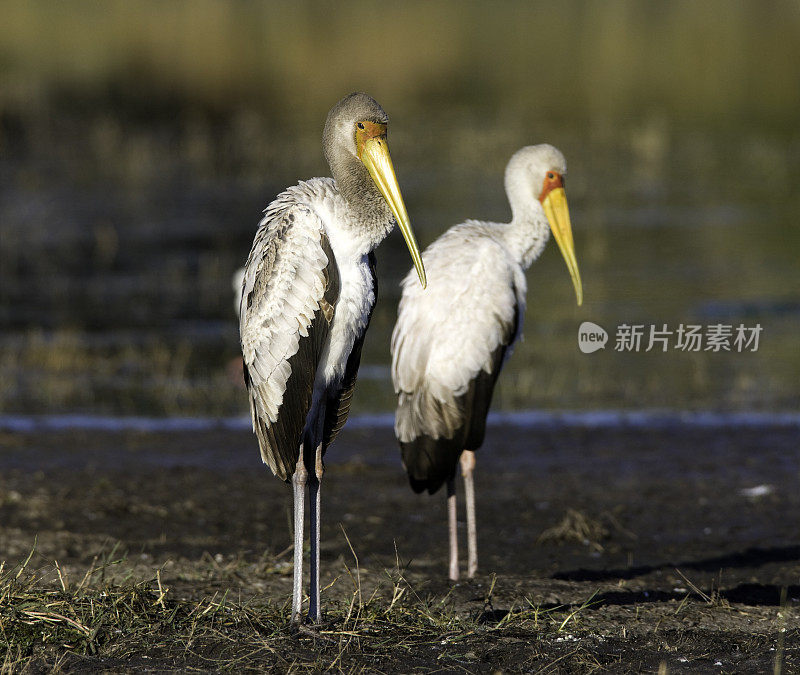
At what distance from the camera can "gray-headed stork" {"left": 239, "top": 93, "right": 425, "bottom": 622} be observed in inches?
178

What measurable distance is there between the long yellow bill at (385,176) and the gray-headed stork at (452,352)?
1.53 meters

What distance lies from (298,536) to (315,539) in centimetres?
12

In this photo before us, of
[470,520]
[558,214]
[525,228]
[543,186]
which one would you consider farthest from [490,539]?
[543,186]

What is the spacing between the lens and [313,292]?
4.50 meters

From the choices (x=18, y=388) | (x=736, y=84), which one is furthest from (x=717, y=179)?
(x=18, y=388)

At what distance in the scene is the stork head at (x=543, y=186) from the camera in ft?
23.6

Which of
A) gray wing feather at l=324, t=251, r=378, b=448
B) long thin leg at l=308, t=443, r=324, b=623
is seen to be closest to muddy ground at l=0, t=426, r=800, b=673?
long thin leg at l=308, t=443, r=324, b=623

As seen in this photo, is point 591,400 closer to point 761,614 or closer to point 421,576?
point 421,576

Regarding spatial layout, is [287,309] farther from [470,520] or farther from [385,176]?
[470,520]

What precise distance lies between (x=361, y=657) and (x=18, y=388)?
6.29 meters

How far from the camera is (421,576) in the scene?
601cm

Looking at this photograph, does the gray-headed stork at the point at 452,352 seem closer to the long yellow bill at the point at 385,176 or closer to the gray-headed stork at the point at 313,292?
the gray-headed stork at the point at 313,292

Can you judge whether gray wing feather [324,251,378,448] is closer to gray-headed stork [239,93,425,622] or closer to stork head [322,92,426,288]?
gray-headed stork [239,93,425,622]

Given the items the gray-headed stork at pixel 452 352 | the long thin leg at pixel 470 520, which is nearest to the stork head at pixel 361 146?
the gray-headed stork at pixel 452 352
